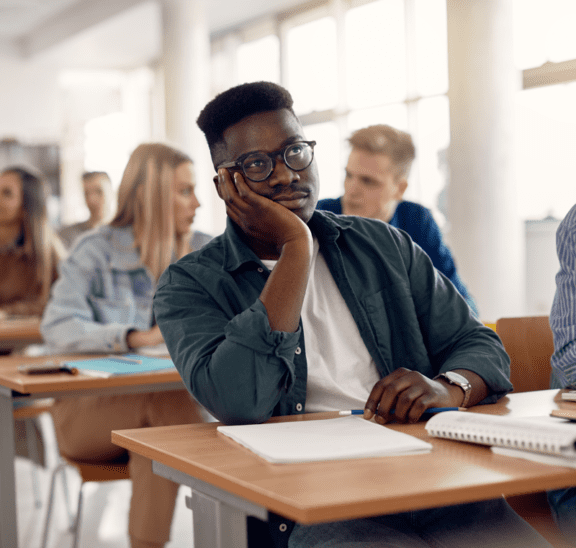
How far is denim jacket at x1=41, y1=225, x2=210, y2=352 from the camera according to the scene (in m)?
2.61

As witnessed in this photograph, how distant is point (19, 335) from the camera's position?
3.46 m

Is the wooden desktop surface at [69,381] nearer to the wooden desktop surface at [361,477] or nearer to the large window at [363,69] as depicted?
the wooden desktop surface at [361,477]

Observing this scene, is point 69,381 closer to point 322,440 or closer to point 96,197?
point 322,440

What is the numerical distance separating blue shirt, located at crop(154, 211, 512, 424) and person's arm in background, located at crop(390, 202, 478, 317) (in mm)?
1002

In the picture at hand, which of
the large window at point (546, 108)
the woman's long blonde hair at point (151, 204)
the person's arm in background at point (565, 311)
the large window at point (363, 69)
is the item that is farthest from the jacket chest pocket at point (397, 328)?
the large window at point (363, 69)

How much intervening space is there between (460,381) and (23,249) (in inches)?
137

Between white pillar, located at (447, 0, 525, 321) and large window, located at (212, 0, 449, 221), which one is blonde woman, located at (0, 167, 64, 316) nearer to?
large window, located at (212, 0, 449, 221)

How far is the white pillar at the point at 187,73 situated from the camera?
8305mm

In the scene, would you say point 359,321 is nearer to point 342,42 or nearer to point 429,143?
point 429,143

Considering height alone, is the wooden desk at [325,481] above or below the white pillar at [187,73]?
below

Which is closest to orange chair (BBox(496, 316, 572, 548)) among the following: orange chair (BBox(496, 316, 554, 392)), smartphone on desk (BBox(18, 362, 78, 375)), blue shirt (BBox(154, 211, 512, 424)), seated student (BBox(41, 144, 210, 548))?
orange chair (BBox(496, 316, 554, 392))

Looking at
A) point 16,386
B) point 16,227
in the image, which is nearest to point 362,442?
point 16,386

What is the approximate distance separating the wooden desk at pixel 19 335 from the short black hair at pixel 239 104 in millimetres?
2173

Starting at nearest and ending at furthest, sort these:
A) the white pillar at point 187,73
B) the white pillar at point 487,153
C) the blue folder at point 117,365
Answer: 1. the blue folder at point 117,365
2. the white pillar at point 487,153
3. the white pillar at point 187,73
